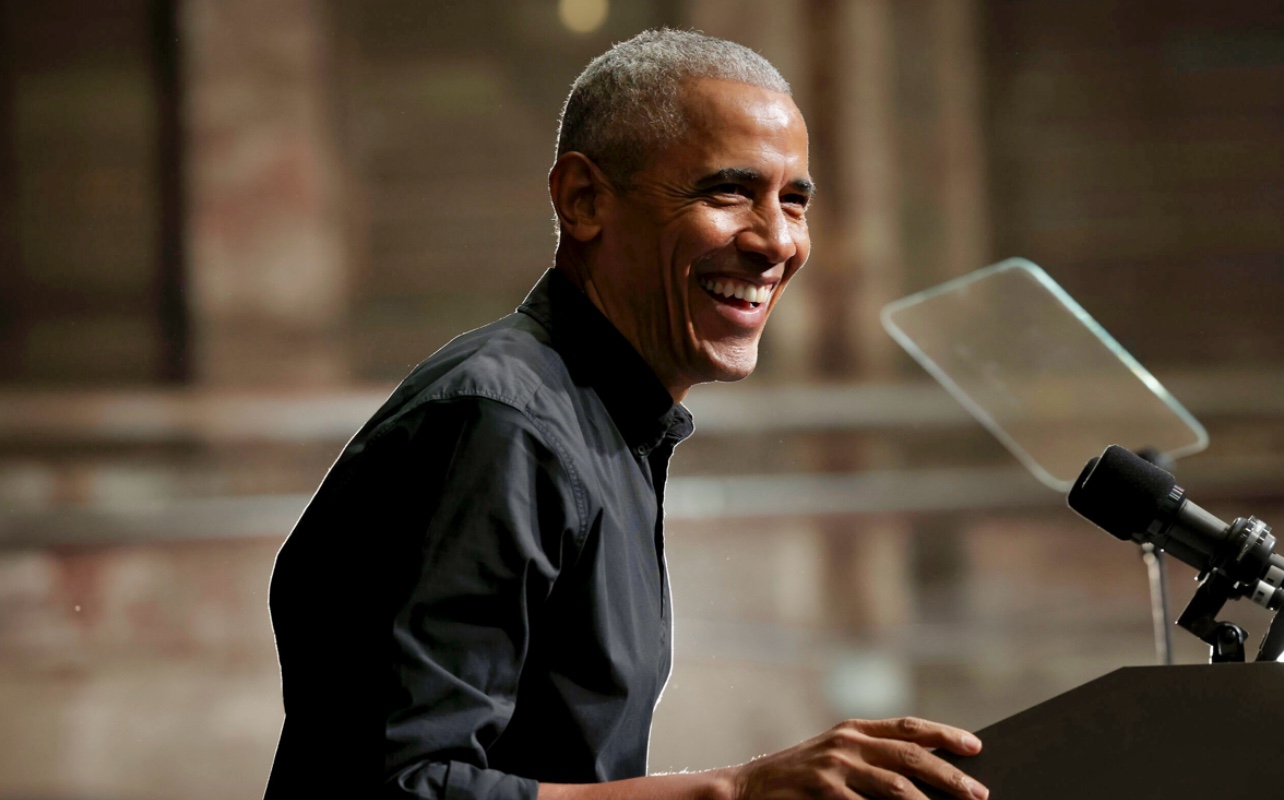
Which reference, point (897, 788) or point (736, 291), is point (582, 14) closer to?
point (736, 291)

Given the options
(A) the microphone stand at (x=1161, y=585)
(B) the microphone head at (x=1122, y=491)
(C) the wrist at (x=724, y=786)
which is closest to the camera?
(C) the wrist at (x=724, y=786)

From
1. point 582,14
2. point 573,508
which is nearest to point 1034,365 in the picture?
point 573,508

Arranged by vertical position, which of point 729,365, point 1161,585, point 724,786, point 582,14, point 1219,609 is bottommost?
point 1161,585

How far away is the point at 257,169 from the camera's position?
11.1 ft

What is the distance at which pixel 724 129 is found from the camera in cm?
129

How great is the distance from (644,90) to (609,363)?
28cm

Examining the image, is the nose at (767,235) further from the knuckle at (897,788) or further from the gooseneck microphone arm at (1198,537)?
the knuckle at (897,788)

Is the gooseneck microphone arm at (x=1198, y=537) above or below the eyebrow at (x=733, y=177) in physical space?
below

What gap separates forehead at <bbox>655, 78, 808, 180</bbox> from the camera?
4.23 ft

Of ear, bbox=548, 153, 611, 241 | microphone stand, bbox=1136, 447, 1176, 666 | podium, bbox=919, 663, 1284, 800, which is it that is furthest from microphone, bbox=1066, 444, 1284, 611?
microphone stand, bbox=1136, 447, 1176, 666

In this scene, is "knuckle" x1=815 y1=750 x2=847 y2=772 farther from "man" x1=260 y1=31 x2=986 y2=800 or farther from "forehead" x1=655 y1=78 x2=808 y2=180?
"forehead" x1=655 y1=78 x2=808 y2=180

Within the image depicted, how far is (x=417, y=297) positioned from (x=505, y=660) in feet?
7.53

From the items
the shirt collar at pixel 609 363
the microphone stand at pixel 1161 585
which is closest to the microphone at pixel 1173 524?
the shirt collar at pixel 609 363

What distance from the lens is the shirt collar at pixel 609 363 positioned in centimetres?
128
